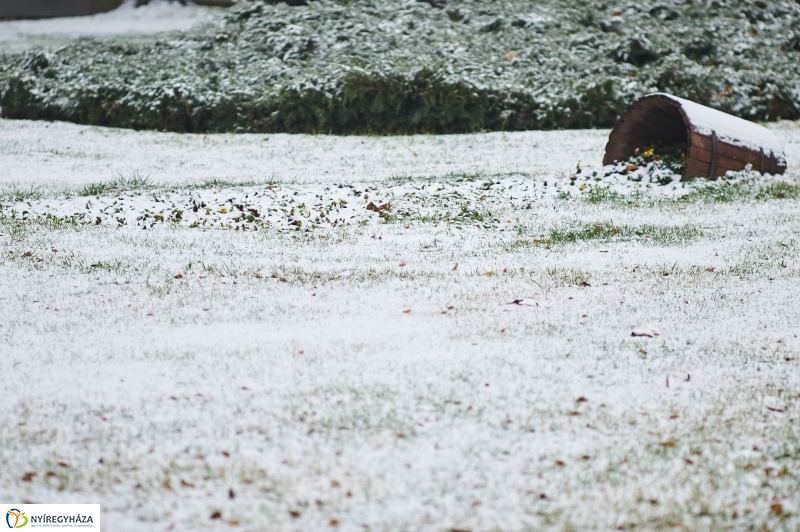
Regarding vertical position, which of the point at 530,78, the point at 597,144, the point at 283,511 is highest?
the point at 530,78

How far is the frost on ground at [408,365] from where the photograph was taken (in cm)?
297

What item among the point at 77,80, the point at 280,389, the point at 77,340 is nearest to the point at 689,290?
the point at 280,389

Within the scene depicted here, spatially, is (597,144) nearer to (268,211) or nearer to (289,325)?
(268,211)

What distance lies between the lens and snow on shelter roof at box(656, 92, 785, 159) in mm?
9016

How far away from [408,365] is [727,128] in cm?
668

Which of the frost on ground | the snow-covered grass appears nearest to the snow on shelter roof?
the frost on ground

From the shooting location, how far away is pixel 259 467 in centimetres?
312

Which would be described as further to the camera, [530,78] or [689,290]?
[530,78]

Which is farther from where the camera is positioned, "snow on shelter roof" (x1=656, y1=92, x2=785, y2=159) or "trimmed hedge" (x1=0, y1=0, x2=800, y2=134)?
"trimmed hedge" (x1=0, y1=0, x2=800, y2=134)

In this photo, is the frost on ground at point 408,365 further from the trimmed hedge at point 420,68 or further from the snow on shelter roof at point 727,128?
the trimmed hedge at point 420,68

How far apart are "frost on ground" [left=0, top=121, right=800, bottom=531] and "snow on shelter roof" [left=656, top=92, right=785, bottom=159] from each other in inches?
49.9

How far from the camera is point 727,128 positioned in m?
9.30

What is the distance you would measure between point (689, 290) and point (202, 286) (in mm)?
3243

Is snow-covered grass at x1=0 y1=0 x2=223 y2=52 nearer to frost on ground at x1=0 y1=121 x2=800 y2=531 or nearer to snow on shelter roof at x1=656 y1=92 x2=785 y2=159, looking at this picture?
snow on shelter roof at x1=656 y1=92 x2=785 y2=159
